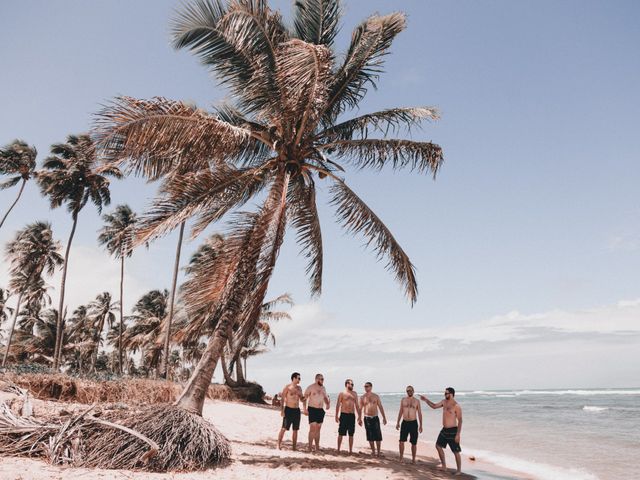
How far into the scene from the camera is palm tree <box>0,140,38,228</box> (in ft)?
81.6

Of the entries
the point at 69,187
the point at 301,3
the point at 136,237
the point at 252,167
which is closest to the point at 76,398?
the point at 136,237

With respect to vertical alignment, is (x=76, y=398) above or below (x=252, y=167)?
below

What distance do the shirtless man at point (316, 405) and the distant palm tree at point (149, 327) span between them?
78.4 feet

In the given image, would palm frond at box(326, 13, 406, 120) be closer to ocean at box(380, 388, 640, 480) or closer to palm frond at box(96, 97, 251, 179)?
palm frond at box(96, 97, 251, 179)

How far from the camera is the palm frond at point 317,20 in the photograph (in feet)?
31.6

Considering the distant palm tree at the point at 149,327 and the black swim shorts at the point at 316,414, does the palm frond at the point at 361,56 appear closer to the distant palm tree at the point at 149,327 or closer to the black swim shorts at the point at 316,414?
the black swim shorts at the point at 316,414

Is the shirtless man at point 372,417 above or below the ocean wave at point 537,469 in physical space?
above

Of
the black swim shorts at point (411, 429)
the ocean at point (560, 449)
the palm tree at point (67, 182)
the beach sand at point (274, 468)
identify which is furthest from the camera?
the palm tree at point (67, 182)

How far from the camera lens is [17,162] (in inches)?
1003

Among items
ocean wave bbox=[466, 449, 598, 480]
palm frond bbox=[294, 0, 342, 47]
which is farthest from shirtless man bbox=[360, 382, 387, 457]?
palm frond bbox=[294, 0, 342, 47]

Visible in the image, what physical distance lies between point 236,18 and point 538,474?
12.7 m

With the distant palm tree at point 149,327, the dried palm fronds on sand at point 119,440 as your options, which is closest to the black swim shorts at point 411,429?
the dried palm fronds on sand at point 119,440

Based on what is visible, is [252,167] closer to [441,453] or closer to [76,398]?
[441,453]

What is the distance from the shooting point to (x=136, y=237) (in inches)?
309
